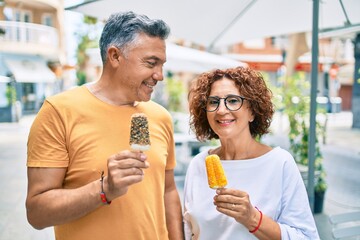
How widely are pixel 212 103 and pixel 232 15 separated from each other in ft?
8.64

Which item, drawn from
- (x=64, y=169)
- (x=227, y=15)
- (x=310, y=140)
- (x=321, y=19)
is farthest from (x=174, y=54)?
(x=64, y=169)

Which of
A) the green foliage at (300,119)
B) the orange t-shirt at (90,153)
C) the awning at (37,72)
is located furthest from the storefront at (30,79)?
the orange t-shirt at (90,153)

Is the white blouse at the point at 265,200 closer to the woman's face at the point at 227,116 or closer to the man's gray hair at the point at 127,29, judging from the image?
the woman's face at the point at 227,116

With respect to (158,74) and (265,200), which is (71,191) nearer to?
(158,74)

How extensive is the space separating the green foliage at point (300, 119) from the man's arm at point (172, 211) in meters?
3.77

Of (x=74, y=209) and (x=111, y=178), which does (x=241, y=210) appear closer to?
(x=111, y=178)

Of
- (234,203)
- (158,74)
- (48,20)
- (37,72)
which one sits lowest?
(234,203)

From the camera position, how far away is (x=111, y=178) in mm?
1310

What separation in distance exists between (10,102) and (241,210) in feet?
27.8

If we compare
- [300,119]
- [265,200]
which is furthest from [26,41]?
[265,200]

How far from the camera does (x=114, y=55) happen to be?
1.66 meters

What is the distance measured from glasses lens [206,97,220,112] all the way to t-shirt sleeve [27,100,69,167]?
2.38ft

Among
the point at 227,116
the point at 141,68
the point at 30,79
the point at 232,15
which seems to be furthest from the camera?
the point at 30,79

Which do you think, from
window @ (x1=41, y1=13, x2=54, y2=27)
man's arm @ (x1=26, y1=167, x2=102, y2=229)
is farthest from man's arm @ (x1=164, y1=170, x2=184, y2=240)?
window @ (x1=41, y1=13, x2=54, y2=27)
